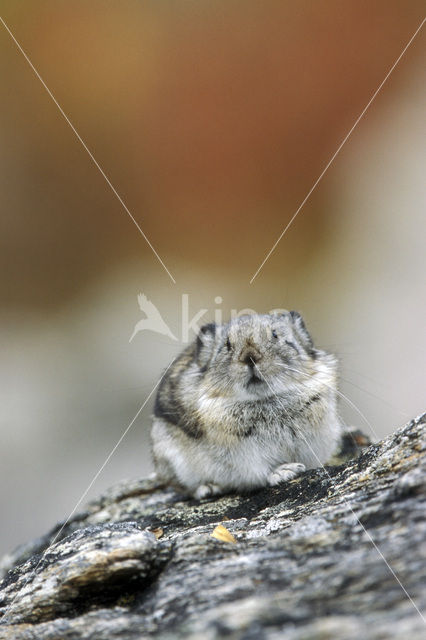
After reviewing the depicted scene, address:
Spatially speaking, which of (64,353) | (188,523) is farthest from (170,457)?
(64,353)

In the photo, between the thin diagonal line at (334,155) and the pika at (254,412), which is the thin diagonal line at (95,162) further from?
the pika at (254,412)

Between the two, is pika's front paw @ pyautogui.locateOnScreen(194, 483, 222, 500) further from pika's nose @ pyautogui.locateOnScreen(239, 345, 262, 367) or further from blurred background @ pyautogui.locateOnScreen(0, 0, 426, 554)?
blurred background @ pyautogui.locateOnScreen(0, 0, 426, 554)

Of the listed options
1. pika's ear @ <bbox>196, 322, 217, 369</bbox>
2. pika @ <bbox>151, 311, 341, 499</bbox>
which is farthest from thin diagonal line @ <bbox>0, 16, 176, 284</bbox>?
pika @ <bbox>151, 311, 341, 499</bbox>

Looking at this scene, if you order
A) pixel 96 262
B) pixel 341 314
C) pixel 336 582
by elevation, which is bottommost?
pixel 336 582

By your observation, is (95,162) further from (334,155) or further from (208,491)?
(208,491)

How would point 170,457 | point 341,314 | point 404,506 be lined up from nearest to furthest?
point 404,506, point 170,457, point 341,314

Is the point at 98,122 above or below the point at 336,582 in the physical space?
above

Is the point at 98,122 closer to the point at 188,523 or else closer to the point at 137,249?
the point at 137,249
